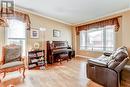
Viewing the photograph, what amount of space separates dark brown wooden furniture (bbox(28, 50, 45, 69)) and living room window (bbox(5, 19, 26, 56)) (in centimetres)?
41

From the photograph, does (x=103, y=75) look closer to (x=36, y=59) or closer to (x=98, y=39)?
(x=36, y=59)

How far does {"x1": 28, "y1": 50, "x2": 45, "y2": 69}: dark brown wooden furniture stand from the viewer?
5058 mm

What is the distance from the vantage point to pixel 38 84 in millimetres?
3166

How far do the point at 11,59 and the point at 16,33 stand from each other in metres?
1.50

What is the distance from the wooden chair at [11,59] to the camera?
3416 mm

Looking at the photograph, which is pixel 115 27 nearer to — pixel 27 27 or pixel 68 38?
pixel 68 38

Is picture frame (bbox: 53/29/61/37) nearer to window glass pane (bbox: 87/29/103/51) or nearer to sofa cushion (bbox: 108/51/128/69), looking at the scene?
window glass pane (bbox: 87/29/103/51)

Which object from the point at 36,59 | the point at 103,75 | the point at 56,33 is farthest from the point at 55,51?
the point at 103,75

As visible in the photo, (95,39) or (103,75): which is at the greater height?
(95,39)

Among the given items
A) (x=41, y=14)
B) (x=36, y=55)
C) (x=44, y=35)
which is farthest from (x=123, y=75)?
(x=41, y=14)

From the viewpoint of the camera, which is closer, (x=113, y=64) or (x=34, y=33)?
(x=113, y=64)

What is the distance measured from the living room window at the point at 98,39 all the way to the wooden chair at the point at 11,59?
403 cm

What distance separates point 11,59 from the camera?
156 inches

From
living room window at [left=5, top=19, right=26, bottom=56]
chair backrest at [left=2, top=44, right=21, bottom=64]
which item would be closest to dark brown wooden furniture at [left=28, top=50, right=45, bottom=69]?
living room window at [left=5, top=19, right=26, bottom=56]
